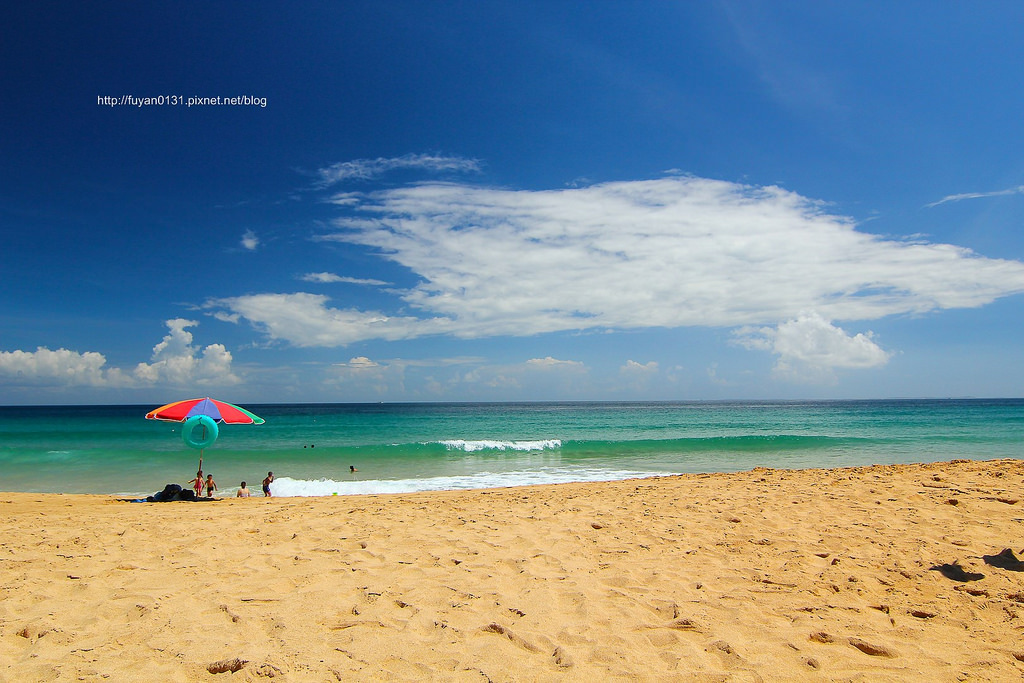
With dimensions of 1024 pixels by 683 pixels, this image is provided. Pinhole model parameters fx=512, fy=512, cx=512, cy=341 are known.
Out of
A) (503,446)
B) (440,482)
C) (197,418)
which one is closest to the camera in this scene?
(197,418)

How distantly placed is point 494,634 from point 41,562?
18.5 feet

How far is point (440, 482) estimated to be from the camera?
17.4 metres

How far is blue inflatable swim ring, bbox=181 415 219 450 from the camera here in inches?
464

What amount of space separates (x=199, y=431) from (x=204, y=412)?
0.46m

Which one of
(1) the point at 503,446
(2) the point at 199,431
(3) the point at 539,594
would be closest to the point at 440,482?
(2) the point at 199,431

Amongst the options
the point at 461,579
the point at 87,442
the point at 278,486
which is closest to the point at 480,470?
the point at 278,486

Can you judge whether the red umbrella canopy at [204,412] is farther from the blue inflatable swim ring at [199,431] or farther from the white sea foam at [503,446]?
the white sea foam at [503,446]

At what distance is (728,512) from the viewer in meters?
7.87

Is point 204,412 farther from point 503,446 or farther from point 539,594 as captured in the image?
point 503,446

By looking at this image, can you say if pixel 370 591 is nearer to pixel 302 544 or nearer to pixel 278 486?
pixel 302 544

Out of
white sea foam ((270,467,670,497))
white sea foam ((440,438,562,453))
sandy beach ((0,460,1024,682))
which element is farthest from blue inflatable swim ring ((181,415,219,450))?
white sea foam ((440,438,562,453))

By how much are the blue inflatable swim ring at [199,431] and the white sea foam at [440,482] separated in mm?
4393

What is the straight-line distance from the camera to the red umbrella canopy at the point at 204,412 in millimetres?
11891

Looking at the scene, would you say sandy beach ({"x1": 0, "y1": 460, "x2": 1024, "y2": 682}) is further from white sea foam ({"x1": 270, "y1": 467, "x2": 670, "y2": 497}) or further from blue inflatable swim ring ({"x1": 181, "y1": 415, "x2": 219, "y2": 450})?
white sea foam ({"x1": 270, "y1": 467, "x2": 670, "y2": 497})
